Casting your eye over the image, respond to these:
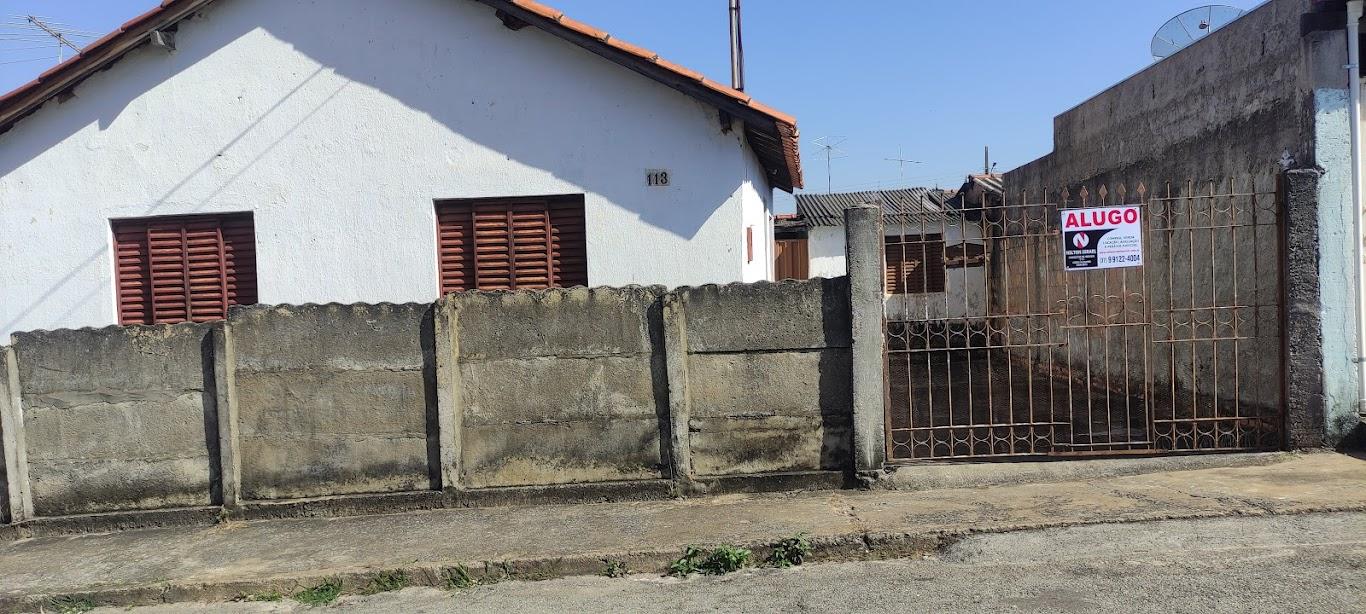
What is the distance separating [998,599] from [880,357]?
7.15 ft

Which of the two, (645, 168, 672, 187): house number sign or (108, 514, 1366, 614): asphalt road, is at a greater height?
(645, 168, 672, 187): house number sign

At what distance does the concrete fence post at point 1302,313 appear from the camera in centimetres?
630

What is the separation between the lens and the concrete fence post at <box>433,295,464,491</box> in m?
6.23

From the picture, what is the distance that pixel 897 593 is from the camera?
14.7 ft

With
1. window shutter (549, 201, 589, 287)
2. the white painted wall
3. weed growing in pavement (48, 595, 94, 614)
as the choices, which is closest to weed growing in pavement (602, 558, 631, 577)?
weed growing in pavement (48, 595, 94, 614)

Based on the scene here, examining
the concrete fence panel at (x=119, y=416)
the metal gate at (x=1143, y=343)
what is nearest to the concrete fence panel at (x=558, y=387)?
the metal gate at (x=1143, y=343)

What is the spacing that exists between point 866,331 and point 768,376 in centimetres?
77

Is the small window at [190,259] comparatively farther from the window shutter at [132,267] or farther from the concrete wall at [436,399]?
the concrete wall at [436,399]

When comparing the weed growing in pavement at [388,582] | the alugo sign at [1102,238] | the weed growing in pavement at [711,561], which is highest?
the alugo sign at [1102,238]

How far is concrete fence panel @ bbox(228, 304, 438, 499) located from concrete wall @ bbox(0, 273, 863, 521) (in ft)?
0.05

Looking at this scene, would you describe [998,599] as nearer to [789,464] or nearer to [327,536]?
[789,464]

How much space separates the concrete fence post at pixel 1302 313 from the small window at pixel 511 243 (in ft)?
19.0

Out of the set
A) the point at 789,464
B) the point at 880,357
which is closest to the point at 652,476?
the point at 789,464

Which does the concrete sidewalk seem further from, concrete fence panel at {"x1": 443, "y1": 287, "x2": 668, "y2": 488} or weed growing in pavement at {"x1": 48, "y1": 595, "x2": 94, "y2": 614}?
concrete fence panel at {"x1": 443, "y1": 287, "x2": 668, "y2": 488}
